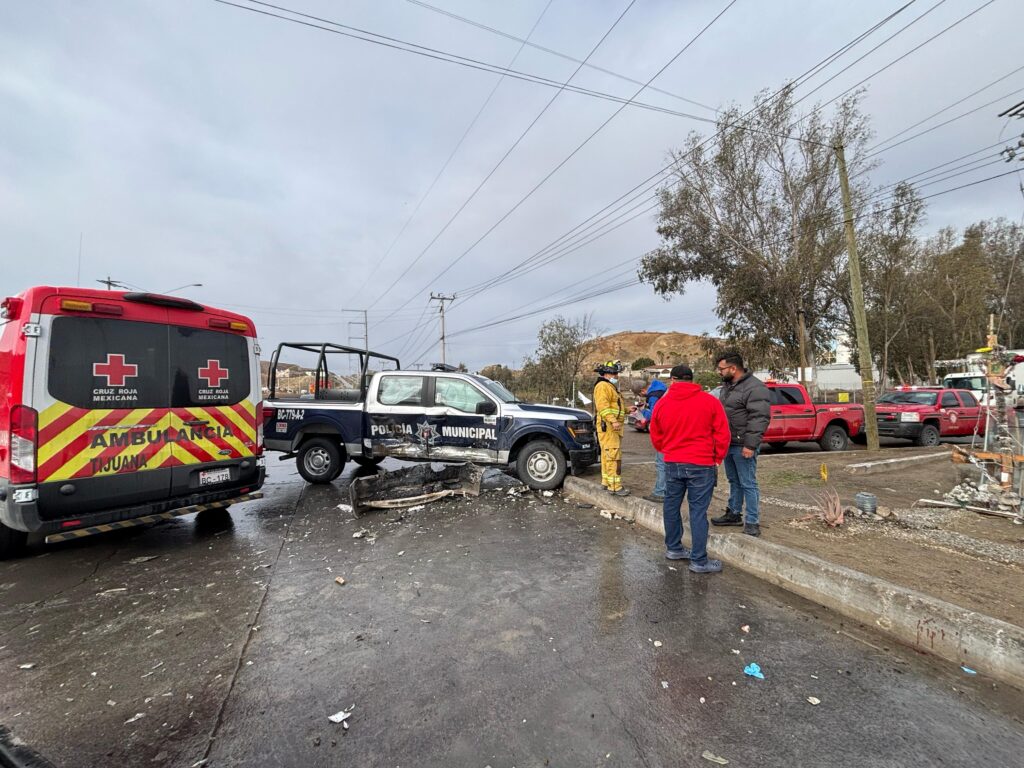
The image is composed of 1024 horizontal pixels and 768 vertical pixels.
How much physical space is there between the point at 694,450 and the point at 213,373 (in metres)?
5.11

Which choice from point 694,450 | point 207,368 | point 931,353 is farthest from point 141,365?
point 931,353

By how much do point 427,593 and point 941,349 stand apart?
120 feet

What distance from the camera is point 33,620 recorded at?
11.8 feet

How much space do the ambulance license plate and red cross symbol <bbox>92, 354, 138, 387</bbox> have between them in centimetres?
121

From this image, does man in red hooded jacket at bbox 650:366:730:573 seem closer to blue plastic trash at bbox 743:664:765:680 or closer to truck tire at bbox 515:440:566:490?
blue plastic trash at bbox 743:664:765:680

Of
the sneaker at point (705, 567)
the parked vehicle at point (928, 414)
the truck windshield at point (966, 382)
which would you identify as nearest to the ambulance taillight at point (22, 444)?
the sneaker at point (705, 567)

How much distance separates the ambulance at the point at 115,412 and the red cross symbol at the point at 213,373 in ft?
Result: 0.04

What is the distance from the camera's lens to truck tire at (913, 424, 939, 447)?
42.5 ft

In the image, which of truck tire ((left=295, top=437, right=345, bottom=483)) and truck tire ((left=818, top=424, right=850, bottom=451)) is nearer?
truck tire ((left=295, top=437, right=345, bottom=483))

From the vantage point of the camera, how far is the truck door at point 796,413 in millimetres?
12094

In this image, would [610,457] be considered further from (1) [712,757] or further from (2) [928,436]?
(2) [928,436]

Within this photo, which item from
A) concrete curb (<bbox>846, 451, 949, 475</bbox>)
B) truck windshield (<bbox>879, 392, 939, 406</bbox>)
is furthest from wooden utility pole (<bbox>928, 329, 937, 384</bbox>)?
concrete curb (<bbox>846, 451, 949, 475</bbox>)

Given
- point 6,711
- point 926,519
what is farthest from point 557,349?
point 6,711

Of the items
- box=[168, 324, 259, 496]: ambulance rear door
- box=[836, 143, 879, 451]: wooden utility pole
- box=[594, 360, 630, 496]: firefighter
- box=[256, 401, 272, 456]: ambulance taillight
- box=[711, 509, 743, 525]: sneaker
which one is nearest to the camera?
box=[168, 324, 259, 496]: ambulance rear door
